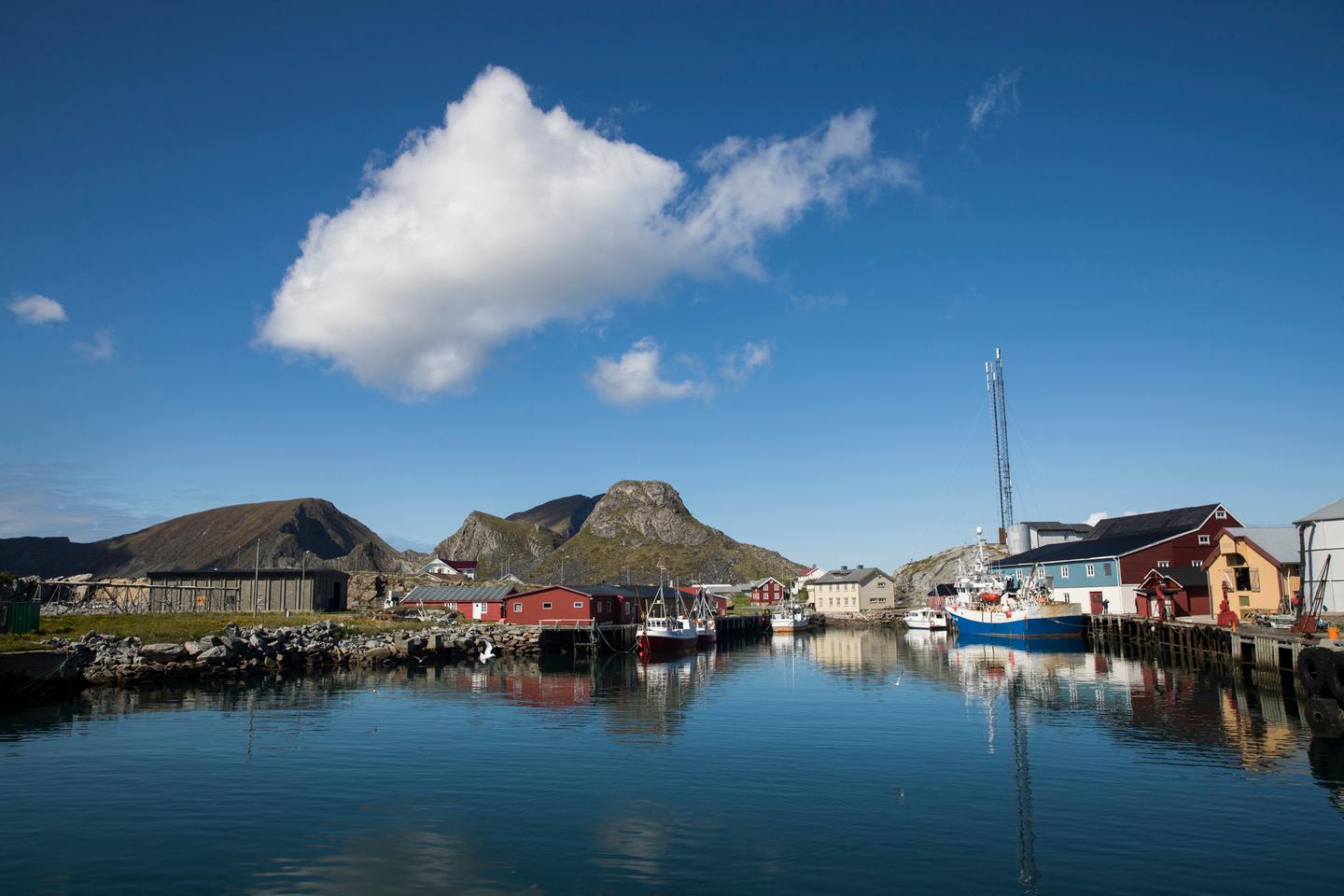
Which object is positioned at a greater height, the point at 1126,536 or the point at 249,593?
the point at 1126,536

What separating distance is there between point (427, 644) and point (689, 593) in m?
75.4

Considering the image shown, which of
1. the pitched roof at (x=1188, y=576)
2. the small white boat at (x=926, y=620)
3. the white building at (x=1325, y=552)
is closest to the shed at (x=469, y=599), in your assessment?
the small white boat at (x=926, y=620)

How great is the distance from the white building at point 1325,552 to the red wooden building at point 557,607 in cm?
5883

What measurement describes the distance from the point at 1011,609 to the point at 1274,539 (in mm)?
23315

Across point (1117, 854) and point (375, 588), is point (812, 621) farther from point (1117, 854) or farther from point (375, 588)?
point (1117, 854)

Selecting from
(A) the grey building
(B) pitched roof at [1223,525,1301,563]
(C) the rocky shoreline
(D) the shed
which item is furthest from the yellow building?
(A) the grey building

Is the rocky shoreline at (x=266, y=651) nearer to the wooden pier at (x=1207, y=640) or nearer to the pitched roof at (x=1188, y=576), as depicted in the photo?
the wooden pier at (x=1207, y=640)

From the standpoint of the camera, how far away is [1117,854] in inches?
673

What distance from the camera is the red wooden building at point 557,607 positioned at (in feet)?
273

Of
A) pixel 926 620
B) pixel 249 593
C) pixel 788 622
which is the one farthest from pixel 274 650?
pixel 926 620

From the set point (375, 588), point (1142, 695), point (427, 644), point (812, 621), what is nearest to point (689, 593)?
point (812, 621)

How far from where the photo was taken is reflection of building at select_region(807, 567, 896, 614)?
14562 centimetres

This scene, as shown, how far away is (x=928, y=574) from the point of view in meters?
153

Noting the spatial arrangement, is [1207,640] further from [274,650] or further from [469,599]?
[469,599]
